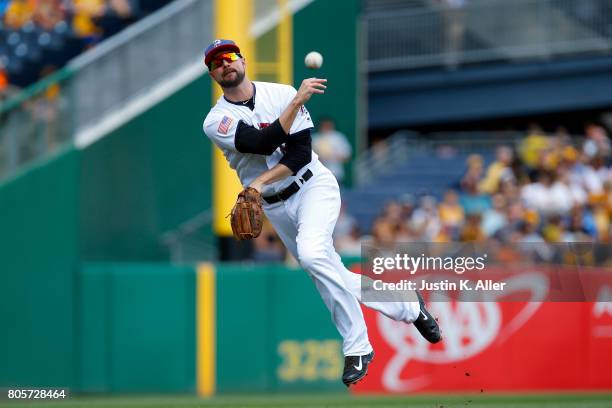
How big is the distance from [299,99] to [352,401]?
215 inches

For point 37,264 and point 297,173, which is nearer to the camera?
point 297,173

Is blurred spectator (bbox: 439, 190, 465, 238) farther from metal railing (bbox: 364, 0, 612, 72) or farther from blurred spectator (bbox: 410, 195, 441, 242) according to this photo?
metal railing (bbox: 364, 0, 612, 72)

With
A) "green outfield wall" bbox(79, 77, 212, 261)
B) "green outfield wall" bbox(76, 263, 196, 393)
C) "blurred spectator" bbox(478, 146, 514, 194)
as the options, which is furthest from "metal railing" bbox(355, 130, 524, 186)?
"green outfield wall" bbox(76, 263, 196, 393)

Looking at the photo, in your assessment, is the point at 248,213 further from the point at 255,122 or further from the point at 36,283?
Answer: the point at 36,283

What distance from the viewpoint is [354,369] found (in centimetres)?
814

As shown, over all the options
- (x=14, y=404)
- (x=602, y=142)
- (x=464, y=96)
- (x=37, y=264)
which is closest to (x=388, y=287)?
(x=14, y=404)

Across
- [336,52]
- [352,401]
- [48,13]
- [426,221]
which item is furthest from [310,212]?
[336,52]

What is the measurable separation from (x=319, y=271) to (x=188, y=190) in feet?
33.3

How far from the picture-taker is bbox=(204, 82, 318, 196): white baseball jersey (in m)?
8.25

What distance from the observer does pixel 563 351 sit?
45.3 ft

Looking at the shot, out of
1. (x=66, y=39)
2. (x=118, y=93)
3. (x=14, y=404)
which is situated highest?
(x=66, y=39)

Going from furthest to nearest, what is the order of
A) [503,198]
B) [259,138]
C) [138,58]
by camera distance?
1. [138,58]
2. [503,198]
3. [259,138]

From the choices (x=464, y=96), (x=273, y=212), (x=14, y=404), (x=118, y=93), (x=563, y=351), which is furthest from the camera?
(x=464, y=96)

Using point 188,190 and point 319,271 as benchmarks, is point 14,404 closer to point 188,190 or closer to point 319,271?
point 319,271
